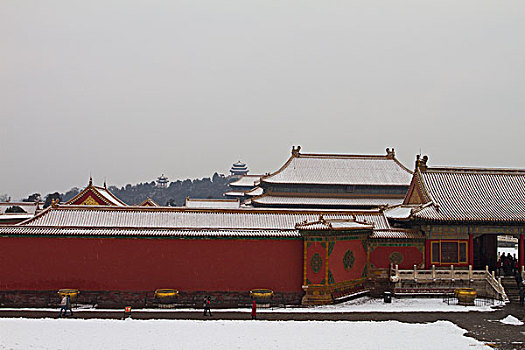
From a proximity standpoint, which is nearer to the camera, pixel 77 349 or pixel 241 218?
pixel 77 349

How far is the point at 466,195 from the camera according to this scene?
37.8m

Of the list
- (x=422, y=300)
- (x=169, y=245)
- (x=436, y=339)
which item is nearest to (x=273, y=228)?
(x=169, y=245)

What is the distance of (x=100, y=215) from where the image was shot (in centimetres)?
3447

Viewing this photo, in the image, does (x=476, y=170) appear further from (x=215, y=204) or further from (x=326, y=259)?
(x=215, y=204)

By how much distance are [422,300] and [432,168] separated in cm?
1019

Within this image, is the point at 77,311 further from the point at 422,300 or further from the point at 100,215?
the point at 422,300

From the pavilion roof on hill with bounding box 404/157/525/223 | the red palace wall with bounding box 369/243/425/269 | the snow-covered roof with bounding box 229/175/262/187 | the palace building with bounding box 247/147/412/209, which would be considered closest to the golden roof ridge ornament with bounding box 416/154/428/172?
the pavilion roof on hill with bounding box 404/157/525/223

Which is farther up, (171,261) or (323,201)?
(323,201)

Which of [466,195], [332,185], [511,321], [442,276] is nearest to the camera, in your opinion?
[511,321]

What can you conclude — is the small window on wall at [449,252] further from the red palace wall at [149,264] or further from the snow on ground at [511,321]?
the red palace wall at [149,264]

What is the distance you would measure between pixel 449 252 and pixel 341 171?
21.2 meters

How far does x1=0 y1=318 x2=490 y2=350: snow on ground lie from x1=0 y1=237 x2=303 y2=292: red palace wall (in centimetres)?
462

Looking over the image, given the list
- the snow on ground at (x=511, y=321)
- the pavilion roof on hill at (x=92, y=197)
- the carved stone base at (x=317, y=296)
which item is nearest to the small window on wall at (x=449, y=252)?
the snow on ground at (x=511, y=321)

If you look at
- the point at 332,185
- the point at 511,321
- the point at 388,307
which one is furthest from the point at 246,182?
the point at 511,321
